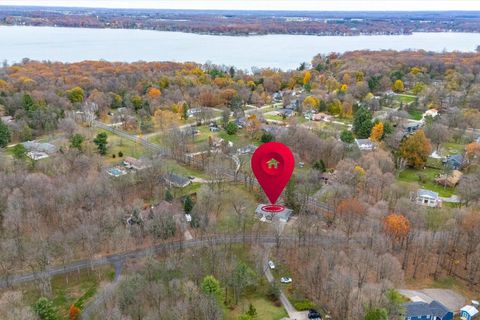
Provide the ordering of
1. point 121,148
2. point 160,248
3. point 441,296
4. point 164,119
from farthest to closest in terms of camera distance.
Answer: point 164,119, point 121,148, point 160,248, point 441,296

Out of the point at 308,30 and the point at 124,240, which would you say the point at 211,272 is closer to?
the point at 124,240

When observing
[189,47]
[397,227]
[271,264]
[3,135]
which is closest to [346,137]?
[397,227]

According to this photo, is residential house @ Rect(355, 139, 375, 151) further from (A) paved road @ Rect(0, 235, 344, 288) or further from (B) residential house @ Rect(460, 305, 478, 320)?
(B) residential house @ Rect(460, 305, 478, 320)

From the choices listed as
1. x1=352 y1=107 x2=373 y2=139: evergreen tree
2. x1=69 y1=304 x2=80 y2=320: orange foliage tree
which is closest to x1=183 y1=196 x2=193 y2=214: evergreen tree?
x1=69 y1=304 x2=80 y2=320: orange foliage tree

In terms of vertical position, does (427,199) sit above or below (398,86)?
below

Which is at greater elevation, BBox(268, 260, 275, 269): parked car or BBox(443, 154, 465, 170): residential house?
BBox(443, 154, 465, 170): residential house

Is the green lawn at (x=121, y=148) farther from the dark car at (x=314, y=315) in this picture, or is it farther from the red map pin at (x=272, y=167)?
the dark car at (x=314, y=315)

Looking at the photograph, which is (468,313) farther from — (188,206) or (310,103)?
(310,103)

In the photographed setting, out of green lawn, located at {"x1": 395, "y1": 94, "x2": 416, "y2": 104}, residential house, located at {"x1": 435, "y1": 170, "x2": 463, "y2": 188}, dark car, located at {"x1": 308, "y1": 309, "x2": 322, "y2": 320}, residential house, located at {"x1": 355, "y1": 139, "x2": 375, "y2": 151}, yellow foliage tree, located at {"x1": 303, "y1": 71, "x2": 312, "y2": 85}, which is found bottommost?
dark car, located at {"x1": 308, "y1": 309, "x2": 322, "y2": 320}

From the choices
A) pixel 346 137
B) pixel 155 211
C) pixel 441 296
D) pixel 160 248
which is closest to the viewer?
pixel 441 296
